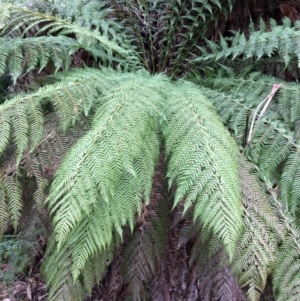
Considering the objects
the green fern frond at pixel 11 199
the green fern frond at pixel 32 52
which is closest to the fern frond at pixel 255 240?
the green fern frond at pixel 11 199

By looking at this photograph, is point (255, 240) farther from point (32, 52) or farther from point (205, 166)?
point (32, 52)

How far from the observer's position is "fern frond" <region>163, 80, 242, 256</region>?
1.12m

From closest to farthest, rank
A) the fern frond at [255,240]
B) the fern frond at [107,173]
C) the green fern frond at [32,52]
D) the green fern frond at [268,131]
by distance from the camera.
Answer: the fern frond at [107,173] → the fern frond at [255,240] → the green fern frond at [268,131] → the green fern frond at [32,52]

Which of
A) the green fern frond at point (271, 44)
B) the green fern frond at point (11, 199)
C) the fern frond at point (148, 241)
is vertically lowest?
the fern frond at point (148, 241)

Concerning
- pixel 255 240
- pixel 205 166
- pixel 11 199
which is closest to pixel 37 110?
pixel 11 199

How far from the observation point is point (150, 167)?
1.32m

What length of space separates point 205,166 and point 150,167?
0.66 ft

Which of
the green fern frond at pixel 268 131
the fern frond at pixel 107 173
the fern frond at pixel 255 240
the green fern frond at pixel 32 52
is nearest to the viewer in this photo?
the fern frond at pixel 107 173

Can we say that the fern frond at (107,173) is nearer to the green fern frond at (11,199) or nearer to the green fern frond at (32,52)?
the green fern frond at (11,199)

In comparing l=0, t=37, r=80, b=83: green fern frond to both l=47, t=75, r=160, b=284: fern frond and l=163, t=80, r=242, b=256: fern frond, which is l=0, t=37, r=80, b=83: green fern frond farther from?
l=163, t=80, r=242, b=256: fern frond

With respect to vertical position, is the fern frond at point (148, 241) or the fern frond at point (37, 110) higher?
the fern frond at point (37, 110)

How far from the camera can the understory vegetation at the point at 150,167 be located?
120cm

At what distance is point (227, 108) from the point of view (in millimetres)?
1672

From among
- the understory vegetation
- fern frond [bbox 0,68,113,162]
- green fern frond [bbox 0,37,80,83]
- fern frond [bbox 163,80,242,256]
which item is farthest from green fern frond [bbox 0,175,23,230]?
fern frond [bbox 163,80,242,256]
